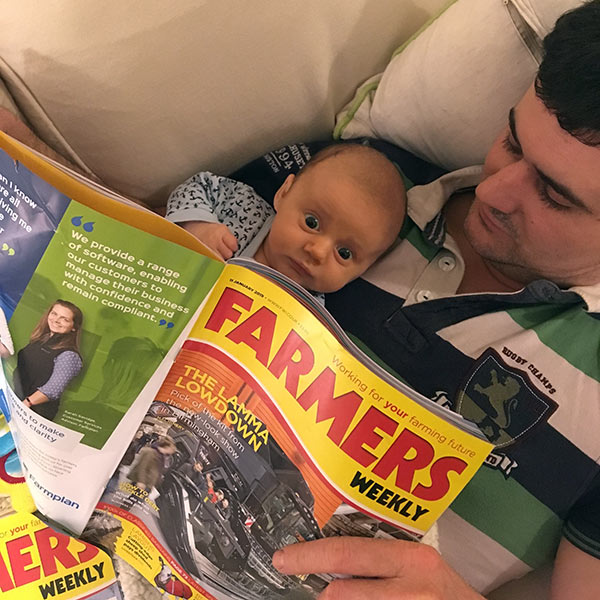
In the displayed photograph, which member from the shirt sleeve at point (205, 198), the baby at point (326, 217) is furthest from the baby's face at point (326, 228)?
the shirt sleeve at point (205, 198)

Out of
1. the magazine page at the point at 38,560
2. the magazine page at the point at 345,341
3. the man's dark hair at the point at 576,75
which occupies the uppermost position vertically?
the man's dark hair at the point at 576,75

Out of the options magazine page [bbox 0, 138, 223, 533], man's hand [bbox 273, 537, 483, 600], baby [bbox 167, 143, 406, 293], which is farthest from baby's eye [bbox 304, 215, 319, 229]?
man's hand [bbox 273, 537, 483, 600]

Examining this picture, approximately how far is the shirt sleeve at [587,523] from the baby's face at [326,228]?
455 millimetres

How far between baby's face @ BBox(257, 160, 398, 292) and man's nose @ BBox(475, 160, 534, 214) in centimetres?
15

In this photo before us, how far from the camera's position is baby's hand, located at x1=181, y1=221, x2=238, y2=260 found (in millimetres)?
905

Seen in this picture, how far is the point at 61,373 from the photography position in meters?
0.64

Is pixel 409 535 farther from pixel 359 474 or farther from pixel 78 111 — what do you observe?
pixel 78 111

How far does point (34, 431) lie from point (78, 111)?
1.47 feet

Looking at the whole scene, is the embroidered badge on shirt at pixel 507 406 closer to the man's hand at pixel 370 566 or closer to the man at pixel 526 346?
the man at pixel 526 346

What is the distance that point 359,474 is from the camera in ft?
2.00

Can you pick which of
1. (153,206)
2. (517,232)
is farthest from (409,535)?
(153,206)

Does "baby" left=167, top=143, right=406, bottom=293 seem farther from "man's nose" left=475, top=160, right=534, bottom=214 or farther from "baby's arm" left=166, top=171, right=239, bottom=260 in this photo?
"man's nose" left=475, top=160, right=534, bottom=214

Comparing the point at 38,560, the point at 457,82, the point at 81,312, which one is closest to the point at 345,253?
the point at 457,82

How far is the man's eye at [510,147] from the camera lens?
85 centimetres
